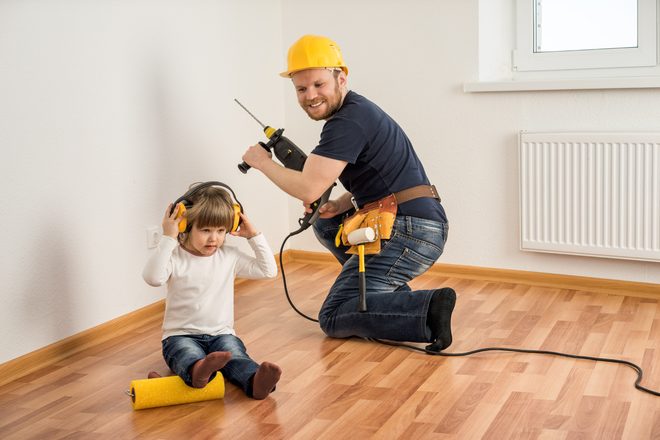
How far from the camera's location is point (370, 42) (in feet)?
13.6

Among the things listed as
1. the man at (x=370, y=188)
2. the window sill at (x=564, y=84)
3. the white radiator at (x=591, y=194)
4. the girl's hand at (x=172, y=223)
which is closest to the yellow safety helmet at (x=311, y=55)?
the man at (x=370, y=188)

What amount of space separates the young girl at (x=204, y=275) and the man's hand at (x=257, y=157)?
334 mm

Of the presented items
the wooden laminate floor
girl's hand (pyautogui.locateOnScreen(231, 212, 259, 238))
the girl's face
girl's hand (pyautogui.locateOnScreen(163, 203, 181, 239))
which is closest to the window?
the wooden laminate floor

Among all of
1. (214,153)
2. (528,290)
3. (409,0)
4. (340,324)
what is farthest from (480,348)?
(409,0)

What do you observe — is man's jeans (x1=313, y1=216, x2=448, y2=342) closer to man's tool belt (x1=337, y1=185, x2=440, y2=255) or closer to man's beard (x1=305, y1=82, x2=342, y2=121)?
man's tool belt (x1=337, y1=185, x2=440, y2=255)

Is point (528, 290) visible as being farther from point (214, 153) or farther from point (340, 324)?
point (214, 153)

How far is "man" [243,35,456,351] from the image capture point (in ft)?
9.75

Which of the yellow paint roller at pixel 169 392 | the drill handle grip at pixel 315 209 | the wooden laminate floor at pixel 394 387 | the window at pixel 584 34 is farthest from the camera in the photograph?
the window at pixel 584 34

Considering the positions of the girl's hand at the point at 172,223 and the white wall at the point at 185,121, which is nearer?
the girl's hand at the point at 172,223

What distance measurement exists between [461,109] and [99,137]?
1.63 meters

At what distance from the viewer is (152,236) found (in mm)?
3488

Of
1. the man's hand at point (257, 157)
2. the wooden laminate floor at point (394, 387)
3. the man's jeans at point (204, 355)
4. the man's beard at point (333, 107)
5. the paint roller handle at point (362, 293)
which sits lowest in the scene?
the wooden laminate floor at point (394, 387)

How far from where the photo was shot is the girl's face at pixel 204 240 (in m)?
2.77

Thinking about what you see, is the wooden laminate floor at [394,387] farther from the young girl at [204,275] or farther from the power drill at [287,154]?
the power drill at [287,154]
